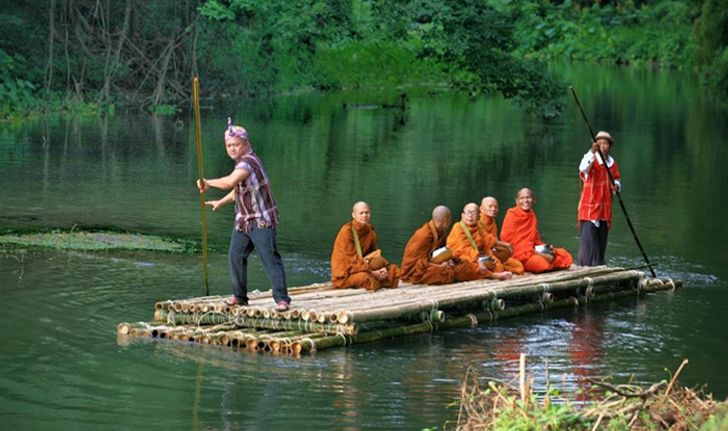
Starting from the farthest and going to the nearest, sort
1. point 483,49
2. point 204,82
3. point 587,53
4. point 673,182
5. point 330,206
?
point 587,53 < point 204,82 < point 483,49 < point 673,182 < point 330,206

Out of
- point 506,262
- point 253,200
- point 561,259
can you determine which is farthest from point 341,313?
point 561,259

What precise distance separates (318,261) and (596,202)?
3.33 metres

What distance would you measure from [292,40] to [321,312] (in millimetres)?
37333

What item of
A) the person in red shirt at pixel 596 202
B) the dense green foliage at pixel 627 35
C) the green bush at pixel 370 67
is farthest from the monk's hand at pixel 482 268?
the dense green foliage at pixel 627 35

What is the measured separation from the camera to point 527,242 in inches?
677

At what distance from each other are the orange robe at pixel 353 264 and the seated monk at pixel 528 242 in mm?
2312

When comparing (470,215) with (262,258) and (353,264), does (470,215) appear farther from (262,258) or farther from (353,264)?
(262,258)

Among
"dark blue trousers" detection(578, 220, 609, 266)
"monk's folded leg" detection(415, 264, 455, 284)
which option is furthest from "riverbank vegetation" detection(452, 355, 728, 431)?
"dark blue trousers" detection(578, 220, 609, 266)

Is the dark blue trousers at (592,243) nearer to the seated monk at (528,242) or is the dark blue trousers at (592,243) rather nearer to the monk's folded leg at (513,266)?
the seated monk at (528,242)

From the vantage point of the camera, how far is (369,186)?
90.4 ft

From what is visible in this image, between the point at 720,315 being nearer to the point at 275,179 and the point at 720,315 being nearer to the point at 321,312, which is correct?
the point at 321,312

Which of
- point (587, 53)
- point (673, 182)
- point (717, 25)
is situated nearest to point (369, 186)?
point (673, 182)

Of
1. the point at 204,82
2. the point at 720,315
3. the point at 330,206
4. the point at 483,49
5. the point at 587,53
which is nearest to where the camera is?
the point at 720,315

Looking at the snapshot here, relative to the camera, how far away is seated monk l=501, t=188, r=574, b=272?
17031 millimetres
